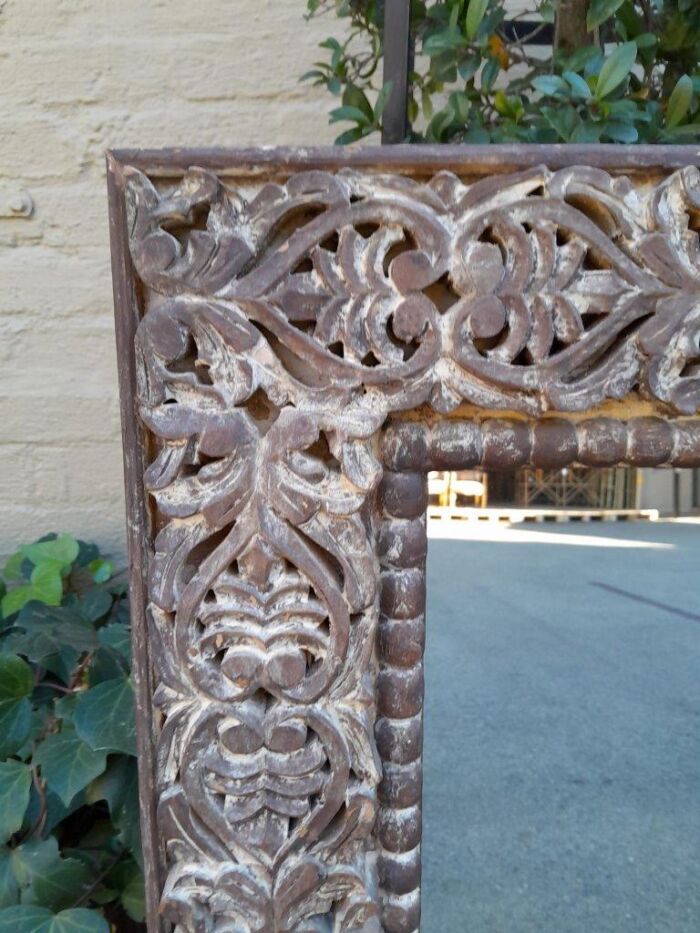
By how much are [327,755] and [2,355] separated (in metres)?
0.87

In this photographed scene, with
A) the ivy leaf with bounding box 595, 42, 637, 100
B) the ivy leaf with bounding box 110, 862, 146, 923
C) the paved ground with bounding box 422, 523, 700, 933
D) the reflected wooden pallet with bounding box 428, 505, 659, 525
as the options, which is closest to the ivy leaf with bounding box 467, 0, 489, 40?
the ivy leaf with bounding box 595, 42, 637, 100

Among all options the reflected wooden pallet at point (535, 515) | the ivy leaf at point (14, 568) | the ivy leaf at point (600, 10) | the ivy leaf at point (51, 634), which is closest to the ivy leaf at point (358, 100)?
the ivy leaf at point (600, 10)

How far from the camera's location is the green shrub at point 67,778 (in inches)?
27.1

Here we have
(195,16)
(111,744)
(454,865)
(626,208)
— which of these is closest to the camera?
(626,208)

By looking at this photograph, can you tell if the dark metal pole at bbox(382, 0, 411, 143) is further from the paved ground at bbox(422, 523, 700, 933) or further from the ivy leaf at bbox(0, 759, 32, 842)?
the paved ground at bbox(422, 523, 700, 933)

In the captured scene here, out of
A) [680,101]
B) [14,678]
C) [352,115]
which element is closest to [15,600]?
[14,678]

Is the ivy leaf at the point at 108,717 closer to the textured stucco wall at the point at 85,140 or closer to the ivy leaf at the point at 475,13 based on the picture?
the textured stucco wall at the point at 85,140

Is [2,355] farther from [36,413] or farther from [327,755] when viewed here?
[327,755]

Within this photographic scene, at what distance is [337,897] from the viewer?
56 cm

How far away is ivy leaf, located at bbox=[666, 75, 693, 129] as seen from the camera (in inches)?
25.9

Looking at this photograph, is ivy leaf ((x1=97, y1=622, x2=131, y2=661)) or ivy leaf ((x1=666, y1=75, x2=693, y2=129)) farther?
ivy leaf ((x1=97, y1=622, x2=131, y2=661))

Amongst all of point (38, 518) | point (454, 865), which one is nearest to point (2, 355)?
point (38, 518)

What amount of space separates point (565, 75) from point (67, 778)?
2.70ft

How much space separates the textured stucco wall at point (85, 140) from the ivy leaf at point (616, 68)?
48 centimetres
